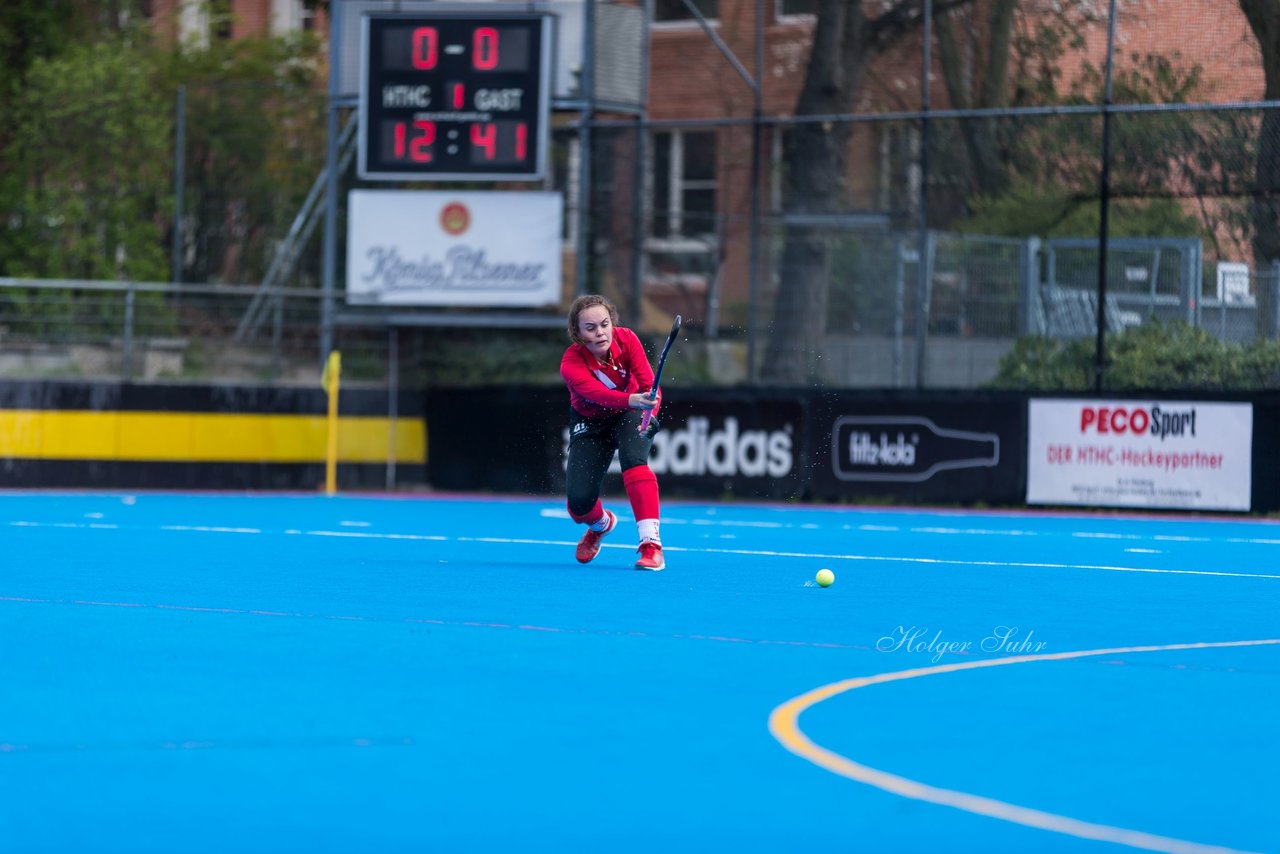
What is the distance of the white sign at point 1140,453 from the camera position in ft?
66.3

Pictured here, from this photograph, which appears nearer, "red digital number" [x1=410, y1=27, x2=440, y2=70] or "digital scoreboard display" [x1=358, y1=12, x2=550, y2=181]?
"digital scoreboard display" [x1=358, y1=12, x2=550, y2=181]

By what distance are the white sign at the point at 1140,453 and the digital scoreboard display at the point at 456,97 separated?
710 centimetres

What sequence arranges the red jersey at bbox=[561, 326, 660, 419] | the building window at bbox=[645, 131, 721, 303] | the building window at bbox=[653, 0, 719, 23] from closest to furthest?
the red jersey at bbox=[561, 326, 660, 419] < the building window at bbox=[645, 131, 721, 303] < the building window at bbox=[653, 0, 719, 23]

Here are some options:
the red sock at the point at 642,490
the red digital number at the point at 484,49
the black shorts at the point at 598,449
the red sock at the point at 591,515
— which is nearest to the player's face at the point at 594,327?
the black shorts at the point at 598,449

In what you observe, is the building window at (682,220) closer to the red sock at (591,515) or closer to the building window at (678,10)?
the building window at (678,10)

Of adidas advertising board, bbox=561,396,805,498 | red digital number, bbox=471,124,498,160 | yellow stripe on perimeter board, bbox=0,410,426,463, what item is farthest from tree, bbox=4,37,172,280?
adidas advertising board, bbox=561,396,805,498

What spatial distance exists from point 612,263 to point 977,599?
14037 millimetres

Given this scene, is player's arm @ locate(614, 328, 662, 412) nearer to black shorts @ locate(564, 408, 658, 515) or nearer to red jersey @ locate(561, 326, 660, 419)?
red jersey @ locate(561, 326, 660, 419)

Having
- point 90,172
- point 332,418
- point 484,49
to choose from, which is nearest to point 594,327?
point 332,418

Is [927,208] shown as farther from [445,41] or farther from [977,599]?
[977,599]

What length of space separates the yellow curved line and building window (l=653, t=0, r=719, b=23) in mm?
18179

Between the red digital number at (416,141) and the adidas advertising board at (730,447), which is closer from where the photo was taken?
the adidas advertising board at (730,447)

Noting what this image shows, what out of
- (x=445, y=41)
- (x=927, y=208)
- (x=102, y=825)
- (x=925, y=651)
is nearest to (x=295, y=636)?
(x=925, y=651)

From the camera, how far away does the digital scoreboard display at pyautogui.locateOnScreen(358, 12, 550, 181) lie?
24.7 metres
